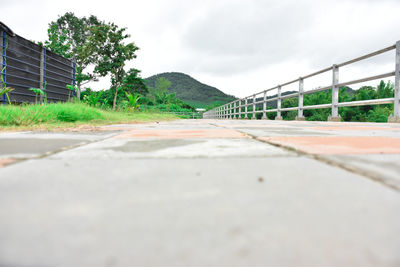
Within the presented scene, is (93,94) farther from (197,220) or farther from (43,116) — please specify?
(197,220)

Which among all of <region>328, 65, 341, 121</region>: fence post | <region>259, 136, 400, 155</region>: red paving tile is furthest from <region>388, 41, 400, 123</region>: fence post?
<region>259, 136, 400, 155</region>: red paving tile

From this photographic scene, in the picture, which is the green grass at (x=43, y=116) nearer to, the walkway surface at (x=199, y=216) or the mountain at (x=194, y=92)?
the walkway surface at (x=199, y=216)

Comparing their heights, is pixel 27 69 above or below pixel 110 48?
below

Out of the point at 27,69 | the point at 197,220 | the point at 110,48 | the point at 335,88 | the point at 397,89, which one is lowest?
the point at 197,220

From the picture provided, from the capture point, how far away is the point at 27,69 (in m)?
6.57

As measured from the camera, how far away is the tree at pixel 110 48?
42.9ft

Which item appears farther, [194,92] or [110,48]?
[194,92]

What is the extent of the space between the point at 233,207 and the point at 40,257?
28cm

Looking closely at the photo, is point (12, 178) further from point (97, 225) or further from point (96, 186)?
point (97, 225)

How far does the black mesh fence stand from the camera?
585 centimetres

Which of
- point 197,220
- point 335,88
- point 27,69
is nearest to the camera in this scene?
point 197,220

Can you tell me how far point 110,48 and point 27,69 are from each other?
7.46m

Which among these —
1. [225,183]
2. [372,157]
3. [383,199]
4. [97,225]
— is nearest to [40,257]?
[97,225]

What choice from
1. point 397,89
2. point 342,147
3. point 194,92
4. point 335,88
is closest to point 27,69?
point 335,88
